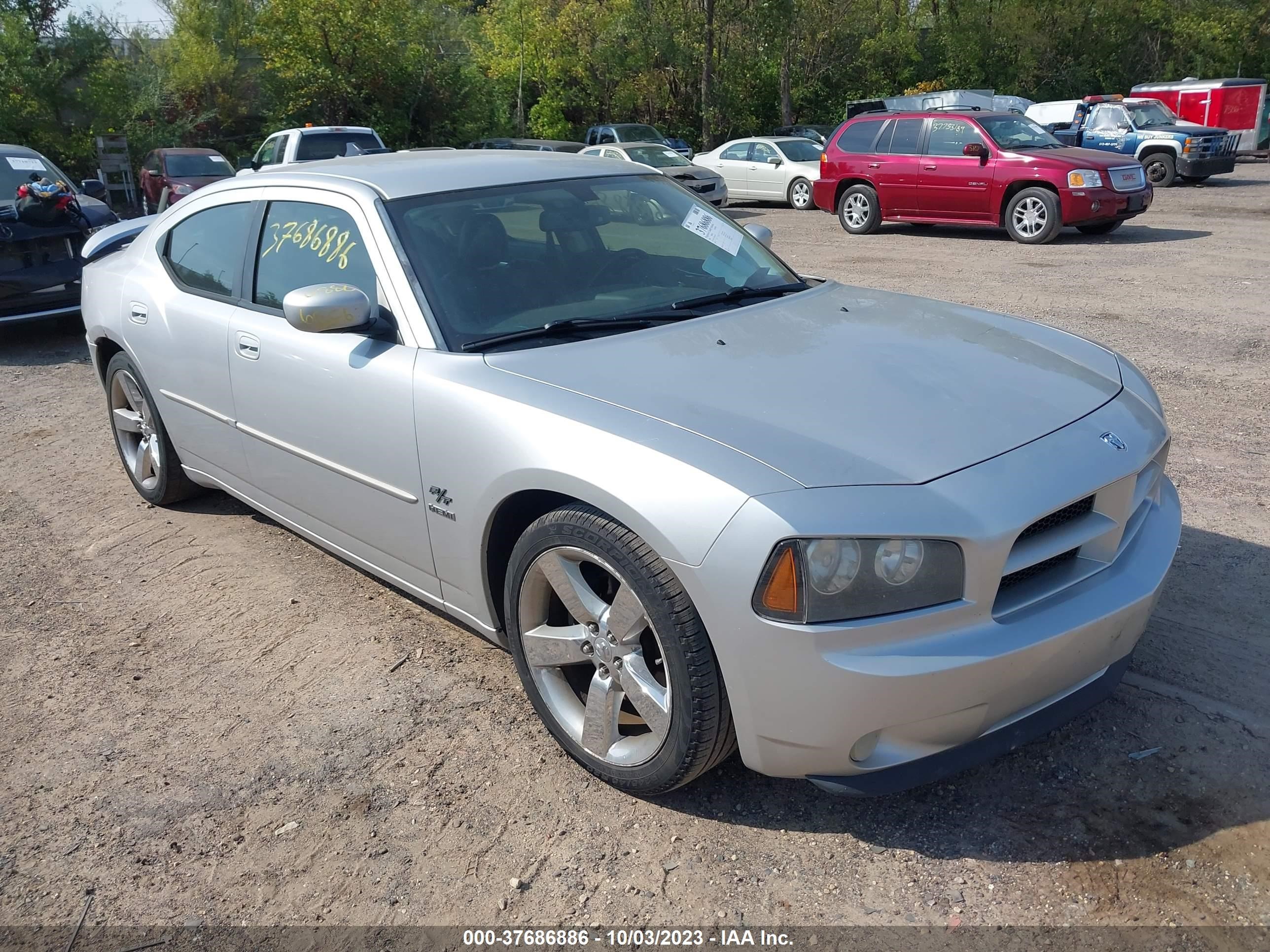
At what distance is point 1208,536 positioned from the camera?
425cm

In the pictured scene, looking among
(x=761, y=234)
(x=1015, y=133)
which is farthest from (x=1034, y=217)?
(x=761, y=234)

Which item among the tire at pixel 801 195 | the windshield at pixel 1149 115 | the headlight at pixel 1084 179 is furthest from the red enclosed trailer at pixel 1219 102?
the headlight at pixel 1084 179

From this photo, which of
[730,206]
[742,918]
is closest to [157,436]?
[742,918]

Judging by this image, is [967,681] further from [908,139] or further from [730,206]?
[730,206]

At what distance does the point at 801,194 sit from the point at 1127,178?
7083 mm

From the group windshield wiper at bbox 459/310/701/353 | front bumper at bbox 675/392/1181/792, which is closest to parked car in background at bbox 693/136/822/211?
windshield wiper at bbox 459/310/701/353

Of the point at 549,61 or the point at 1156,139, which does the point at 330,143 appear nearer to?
the point at 1156,139

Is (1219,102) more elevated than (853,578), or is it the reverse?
(1219,102)

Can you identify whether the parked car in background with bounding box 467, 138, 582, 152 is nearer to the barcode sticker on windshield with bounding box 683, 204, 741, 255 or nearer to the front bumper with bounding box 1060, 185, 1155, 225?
the front bumper with bounding box 1060, 185, 1155, 225

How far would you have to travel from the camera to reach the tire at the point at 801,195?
63.0ft

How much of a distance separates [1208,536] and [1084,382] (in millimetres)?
1640

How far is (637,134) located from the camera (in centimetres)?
2502

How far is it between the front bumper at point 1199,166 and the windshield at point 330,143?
608 inches

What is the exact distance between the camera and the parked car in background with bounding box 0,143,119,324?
8.73 meters
